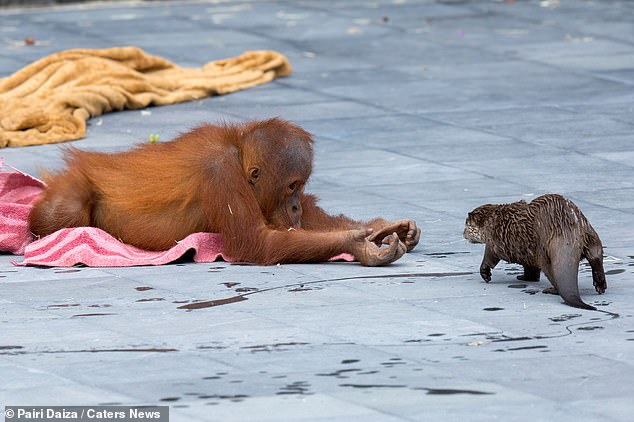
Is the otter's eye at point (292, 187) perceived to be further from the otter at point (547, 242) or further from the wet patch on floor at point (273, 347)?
the wet patch on floor at point (273, 347)

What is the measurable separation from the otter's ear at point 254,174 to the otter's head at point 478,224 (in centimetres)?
105

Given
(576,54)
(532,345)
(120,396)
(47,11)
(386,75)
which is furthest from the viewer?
(47,11)

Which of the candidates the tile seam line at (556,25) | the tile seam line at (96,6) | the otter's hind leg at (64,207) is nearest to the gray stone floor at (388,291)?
the otter's hind leg at (64,207)

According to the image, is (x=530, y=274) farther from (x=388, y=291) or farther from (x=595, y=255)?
(x=388, y=291)

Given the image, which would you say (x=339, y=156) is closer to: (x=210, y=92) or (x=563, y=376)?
(x=210, y=92)

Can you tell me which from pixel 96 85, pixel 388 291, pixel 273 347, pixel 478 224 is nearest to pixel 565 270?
pixel 478 224

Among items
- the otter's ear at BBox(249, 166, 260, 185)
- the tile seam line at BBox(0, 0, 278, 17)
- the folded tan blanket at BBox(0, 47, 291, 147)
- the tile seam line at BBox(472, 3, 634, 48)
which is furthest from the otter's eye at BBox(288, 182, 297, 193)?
the tile seam line at BBox(0, 0, 278, 17)

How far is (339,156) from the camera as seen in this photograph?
9961 millimetres

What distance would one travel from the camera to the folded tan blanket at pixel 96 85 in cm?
1063

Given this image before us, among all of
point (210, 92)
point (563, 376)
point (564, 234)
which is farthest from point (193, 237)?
point (210, 92)

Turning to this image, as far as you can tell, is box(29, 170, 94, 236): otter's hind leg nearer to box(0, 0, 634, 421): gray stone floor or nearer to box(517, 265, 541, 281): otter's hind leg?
box(0, 0, 634, 421): gray stone floor

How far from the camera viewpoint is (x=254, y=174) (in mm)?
6988

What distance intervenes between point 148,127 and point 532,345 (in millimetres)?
6030

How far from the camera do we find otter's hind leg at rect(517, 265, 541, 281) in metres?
6.54
